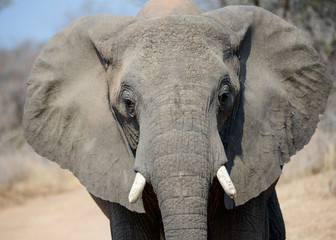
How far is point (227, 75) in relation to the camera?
3.53 meters

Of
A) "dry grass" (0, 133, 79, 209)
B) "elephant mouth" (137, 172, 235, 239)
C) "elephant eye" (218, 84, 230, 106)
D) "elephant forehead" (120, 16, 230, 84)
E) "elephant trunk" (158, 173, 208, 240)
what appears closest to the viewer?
"elephant trunk" (158, 173, 208, 240)

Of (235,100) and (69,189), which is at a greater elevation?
(235,100)

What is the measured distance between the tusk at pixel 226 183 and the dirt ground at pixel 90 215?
3.57 meters

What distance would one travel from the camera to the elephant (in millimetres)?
3197

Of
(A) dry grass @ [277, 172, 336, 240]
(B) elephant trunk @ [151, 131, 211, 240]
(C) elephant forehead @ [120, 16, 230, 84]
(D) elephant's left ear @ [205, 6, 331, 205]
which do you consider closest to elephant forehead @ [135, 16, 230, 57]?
(C) elephant forehead @ [120, 16, 230, 84]

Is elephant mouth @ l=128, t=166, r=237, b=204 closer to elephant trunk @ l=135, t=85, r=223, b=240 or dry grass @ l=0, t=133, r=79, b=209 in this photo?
elephant trunk @ l=135, t=85, r=223, b=240

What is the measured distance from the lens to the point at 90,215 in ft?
34.6

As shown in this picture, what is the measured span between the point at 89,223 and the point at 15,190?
9.57ft

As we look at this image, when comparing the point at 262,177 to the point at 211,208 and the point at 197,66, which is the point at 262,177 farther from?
the point at 197,66

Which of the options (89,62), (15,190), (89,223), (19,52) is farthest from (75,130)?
(19,52)

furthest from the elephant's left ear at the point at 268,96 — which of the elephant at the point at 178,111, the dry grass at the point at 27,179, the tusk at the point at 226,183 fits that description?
the dry grass at the point at 27,179

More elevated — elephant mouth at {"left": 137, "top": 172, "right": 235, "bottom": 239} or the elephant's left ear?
the elephant's left ear

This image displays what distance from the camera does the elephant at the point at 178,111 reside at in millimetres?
3197

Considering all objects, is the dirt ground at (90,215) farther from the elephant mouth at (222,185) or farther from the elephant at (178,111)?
the elephant mouth at (222,185)
